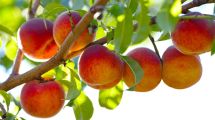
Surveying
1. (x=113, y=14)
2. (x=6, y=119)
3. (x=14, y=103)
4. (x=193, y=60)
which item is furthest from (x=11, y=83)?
(x=193, y=60)

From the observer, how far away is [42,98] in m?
1.49

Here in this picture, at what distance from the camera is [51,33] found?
1416 millimetres

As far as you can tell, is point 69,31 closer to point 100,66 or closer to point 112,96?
point 100,66

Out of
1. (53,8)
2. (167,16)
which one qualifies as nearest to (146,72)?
(53,8)

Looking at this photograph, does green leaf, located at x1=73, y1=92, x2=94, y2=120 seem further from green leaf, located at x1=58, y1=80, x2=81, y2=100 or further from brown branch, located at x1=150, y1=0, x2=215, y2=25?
brown branch, located at x1=150, y1=0, x2=215, y2=25

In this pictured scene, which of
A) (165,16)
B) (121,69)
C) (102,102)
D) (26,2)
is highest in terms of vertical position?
(165,16)

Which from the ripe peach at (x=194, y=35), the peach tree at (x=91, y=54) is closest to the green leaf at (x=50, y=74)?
the peach tree at (x=91, y=54)

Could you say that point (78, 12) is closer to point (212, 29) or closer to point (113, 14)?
point (113, 14)

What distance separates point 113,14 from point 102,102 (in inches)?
16.6

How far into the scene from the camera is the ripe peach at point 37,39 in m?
1.39

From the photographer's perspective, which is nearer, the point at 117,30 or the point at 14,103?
the point at 117,30

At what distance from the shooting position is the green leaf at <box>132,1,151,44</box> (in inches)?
37.8

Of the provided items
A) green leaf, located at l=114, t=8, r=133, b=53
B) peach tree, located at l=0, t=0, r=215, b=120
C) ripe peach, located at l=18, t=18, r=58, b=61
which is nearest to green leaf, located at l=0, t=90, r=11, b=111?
peach tree, located at l=0, t=0, r=215, b=120

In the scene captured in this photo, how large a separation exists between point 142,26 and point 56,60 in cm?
32
